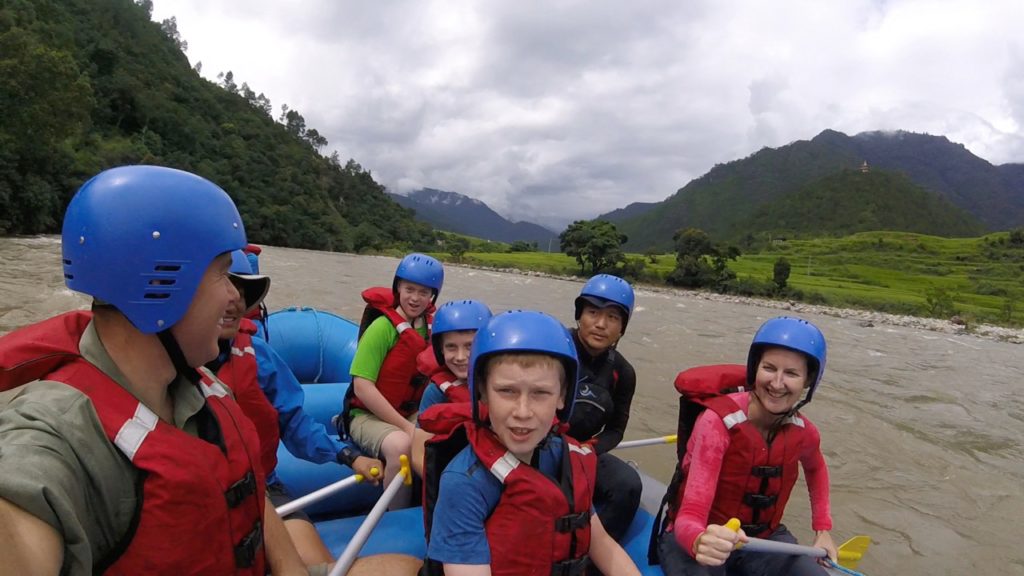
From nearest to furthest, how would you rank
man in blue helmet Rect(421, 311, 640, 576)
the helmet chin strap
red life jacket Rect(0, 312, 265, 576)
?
1. red life jacket Rect(0, 312, 265, 576)
2. the helmet chin strap
3. man in blue helmet Rect(421, 311, 640, 576)

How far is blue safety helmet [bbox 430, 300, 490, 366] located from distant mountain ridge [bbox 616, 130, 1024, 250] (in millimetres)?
148814

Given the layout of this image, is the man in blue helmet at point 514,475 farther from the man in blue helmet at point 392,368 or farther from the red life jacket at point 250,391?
the man in blue helmet at point 392,368

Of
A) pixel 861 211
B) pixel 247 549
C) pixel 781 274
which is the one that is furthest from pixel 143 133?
pixel 861 211

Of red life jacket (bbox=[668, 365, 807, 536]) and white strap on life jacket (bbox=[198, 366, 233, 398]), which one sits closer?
white strap on life jacket (bbox=[198, 366, 233, 398])

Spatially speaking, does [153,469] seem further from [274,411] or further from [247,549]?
[274,411]

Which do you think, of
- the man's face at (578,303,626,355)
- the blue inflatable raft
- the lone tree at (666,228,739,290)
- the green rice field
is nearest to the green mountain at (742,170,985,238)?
the green rice field

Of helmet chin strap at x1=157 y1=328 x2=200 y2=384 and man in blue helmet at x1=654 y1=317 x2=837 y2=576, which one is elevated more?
Result: helmet chin strap at x1=157 y1=328 x2=200 y2=384

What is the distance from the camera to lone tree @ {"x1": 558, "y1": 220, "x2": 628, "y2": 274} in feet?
159

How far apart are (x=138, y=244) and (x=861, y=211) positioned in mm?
131766

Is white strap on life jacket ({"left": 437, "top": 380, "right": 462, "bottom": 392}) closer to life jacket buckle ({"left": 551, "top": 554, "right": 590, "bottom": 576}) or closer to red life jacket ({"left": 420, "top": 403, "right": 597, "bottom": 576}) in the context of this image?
red life jacket ({"left": 420, "top": 403, "right": 597, "bottom": 576})

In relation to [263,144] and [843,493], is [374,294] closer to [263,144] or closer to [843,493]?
[843,493]

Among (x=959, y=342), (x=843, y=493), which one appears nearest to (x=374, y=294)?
(x=843, y=493)

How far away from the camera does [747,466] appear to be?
106 inches

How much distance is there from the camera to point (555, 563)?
2102mm
